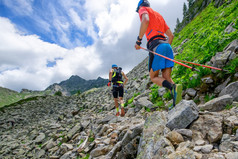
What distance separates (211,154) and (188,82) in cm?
399

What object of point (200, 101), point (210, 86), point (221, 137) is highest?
point (210, 86)

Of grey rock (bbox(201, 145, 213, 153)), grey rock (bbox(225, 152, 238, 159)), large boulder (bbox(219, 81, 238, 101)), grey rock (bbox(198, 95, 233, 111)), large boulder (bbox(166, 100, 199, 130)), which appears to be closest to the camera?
grey rock (bbox(225, 152, 238, 159))

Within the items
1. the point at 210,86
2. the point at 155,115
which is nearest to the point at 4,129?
the point at 155,115

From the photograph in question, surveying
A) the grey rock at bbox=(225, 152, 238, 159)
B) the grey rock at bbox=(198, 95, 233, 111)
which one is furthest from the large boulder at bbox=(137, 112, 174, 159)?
the grey rock at bbox=(198, 95, 233, 111)

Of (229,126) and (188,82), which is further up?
(188,82)

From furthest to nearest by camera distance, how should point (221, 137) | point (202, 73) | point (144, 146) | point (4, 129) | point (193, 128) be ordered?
point (4, 129) → point (202, 73) → point (144, 146) → point (193, 128) → point (221, 137)

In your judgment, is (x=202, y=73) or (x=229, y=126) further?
(x=202, y=73)

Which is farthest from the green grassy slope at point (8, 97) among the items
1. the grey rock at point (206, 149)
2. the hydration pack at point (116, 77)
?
the grey rock at point (206, 149)

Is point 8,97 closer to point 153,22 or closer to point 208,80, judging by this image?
point 153,22

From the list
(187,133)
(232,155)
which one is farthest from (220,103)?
(232,155)

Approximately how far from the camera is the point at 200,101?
440cm

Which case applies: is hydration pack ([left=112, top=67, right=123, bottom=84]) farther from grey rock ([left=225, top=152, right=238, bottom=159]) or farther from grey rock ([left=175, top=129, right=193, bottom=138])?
grey rock ([left=225, top=152, right=238, bottom=159])

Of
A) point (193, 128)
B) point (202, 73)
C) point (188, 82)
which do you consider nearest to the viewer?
point (193, 128)

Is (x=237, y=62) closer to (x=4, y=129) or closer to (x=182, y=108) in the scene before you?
(x=182, y=108)
